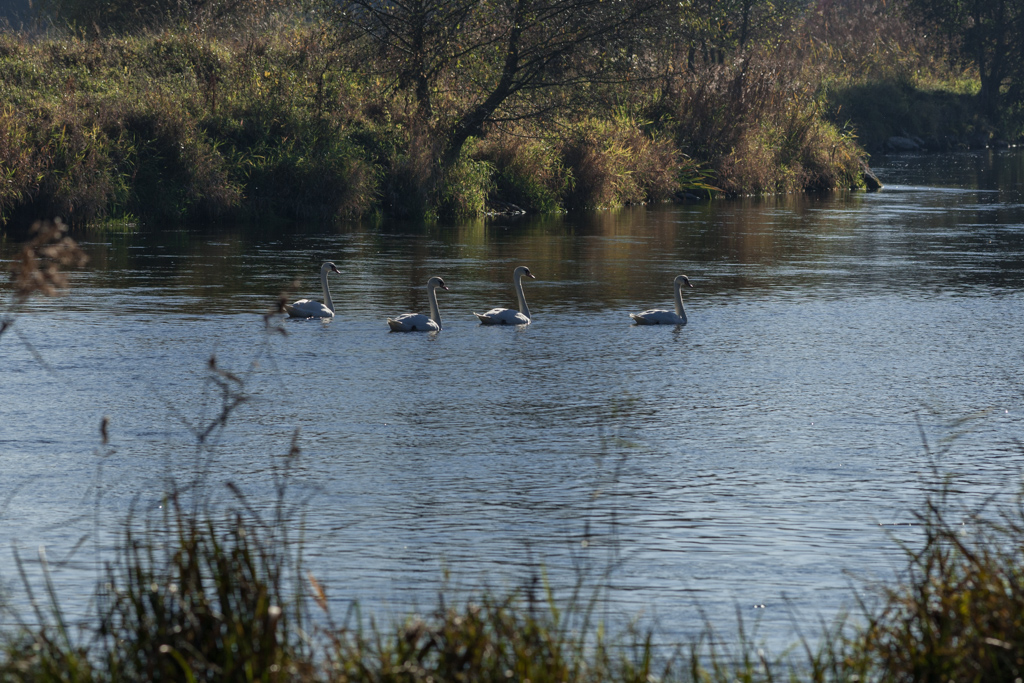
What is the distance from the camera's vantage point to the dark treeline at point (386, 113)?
78.9ft

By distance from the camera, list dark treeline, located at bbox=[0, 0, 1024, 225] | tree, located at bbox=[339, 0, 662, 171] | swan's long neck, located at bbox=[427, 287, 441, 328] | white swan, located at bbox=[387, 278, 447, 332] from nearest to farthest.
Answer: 1. white swan, located at bbox=[387, 278, 447, 332]
2. swan's long neck, located at bbox=[427, 287, 441, 328]
3. dark treeline, located at bbox=[0, 0, 1024, 225]
4. tree, located at bbox=[339, 0, 662, 171]

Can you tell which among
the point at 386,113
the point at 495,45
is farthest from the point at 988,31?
the point at 386,113

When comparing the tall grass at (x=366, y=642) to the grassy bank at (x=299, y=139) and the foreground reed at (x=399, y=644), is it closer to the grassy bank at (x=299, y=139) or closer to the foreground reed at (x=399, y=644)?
the foreground reed at (x=399, y=644)

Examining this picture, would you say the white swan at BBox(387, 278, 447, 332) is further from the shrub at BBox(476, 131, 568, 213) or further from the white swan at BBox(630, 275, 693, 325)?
the shrub at BBox(476, 131, 568, 213)

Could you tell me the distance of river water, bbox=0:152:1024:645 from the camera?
6.36m

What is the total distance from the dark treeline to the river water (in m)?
4.10

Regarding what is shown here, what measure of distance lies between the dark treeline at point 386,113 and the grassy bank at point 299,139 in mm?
46

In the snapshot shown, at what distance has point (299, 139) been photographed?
84.7 feet

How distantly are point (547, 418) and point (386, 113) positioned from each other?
19.3 metres

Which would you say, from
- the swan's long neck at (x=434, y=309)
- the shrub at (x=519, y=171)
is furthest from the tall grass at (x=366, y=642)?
the shrub at (x=519, y=171)

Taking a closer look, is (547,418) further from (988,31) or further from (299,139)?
(988,31)

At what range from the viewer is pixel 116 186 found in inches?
920

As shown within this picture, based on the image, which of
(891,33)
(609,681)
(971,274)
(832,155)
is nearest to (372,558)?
(609,681)

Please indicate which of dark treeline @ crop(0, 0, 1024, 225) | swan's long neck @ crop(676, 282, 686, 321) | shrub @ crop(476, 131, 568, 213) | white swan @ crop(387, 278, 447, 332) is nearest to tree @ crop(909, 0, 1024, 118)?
dark treeline @ crop(0, 0, 1024, 225)
